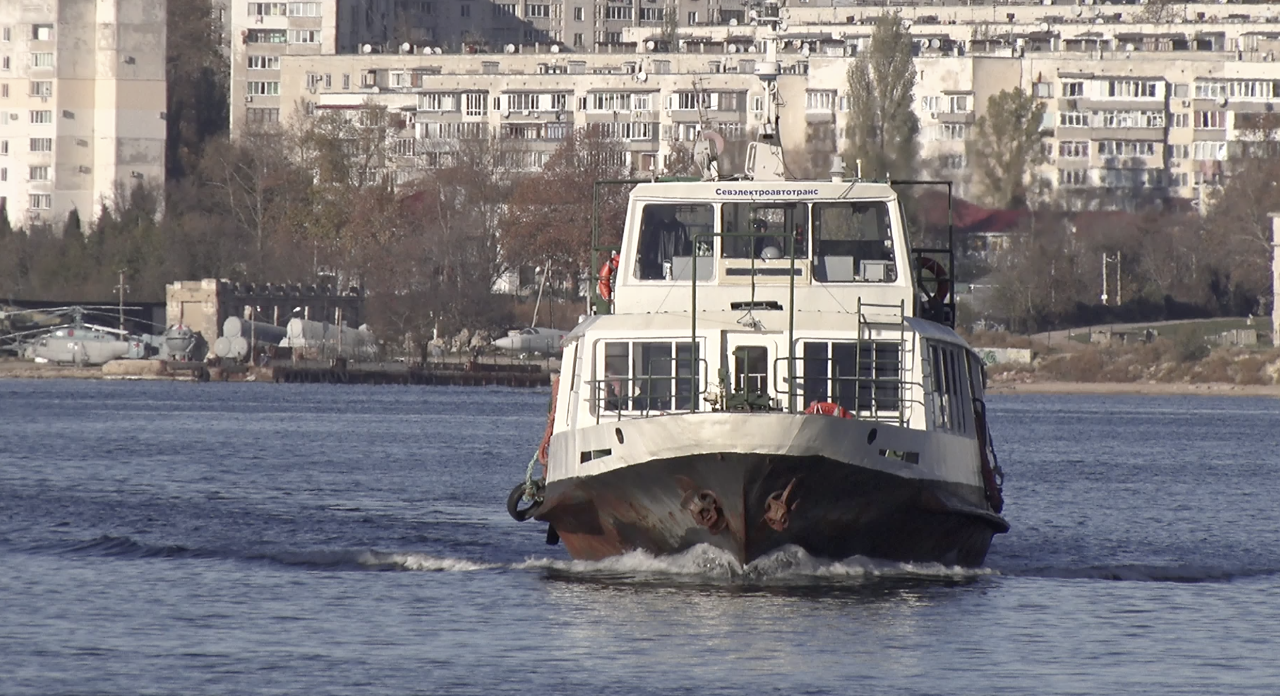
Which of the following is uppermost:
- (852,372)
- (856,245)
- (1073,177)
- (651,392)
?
(1073,177)

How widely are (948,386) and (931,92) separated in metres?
131

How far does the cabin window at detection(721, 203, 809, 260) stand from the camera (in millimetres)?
32625

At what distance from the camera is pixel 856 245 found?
108ft

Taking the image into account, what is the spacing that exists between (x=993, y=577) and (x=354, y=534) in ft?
38.5

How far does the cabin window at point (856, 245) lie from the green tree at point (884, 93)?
302 feet

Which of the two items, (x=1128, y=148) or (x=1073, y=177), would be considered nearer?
(x=1073, y=177)

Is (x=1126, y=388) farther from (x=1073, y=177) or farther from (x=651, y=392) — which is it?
(x=651, y=392)

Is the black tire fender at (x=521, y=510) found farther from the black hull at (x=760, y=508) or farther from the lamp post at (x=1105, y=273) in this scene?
the lamp post at (x=1105, y=273)

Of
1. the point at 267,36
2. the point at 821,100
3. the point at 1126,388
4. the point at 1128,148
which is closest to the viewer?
the point at 1126,388

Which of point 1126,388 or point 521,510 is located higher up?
point 521,510

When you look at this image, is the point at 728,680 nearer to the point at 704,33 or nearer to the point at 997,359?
the point at 997,359

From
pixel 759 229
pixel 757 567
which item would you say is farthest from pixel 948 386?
pixel 757 567

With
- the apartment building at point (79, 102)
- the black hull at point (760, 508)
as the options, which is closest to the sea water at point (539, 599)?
the black hull at point (760, 508)

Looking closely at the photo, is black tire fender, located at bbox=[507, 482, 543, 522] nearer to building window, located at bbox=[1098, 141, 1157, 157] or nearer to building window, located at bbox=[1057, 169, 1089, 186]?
building window, located at bbox=[1057, 169, 1089, 186]
